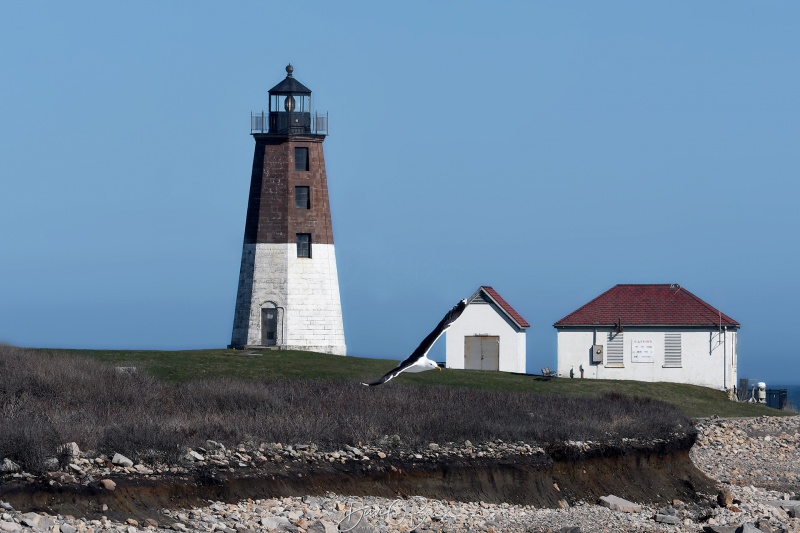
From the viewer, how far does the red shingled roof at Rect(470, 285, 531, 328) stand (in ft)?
155

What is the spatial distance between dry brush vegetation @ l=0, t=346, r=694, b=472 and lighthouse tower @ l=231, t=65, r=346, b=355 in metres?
10.5

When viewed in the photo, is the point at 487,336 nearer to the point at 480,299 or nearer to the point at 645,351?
the point at 480,299

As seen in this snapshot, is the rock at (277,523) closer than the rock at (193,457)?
Yes

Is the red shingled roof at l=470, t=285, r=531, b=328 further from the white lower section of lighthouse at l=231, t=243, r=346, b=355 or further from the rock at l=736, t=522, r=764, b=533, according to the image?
the rock at l=736, t=522, r=764, b=533

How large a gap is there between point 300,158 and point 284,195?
58.1 inches

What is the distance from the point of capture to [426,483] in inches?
888

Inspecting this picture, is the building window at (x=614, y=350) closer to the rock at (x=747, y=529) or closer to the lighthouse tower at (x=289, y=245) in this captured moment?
the lighthouse tower at (x=289, y=245)

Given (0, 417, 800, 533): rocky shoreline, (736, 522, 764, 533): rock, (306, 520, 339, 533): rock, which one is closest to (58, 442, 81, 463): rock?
(0, 417, 800, 533): rocky shoreline

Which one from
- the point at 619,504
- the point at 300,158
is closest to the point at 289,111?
the point at 300,158

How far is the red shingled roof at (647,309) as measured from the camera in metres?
46.5

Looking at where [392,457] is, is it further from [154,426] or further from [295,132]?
[295,132]

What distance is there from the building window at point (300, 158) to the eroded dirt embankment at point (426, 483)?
2101cm

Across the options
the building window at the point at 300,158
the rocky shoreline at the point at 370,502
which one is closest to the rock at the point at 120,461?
the rocky shoreline at the point at 370,502

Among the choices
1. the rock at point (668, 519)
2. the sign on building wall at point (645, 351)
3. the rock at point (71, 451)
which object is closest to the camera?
the rock at point (71, 451)
